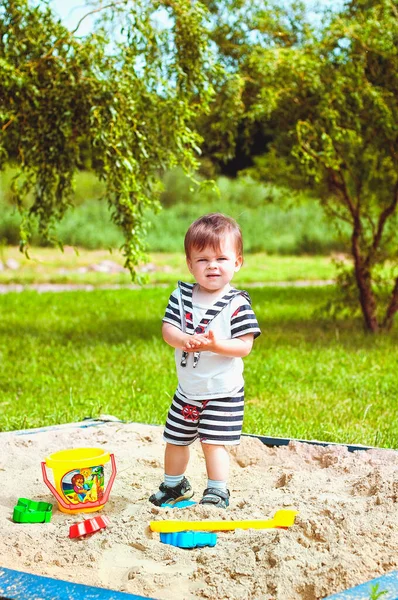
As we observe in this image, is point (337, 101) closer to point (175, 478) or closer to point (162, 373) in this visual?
point (162, 373)

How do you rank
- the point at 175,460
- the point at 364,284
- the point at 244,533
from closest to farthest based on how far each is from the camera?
the point at 244,533 < the point at 175,460 < the point at 364,284

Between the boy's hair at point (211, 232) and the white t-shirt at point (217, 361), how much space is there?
0.21 meters

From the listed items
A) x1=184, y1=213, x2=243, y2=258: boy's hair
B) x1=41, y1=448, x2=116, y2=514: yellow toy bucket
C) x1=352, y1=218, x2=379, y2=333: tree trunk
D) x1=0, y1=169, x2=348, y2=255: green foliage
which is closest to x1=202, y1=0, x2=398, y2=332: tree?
x1=352, y1=218, x2=379, y2=333: tree trunk

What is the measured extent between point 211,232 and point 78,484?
0.99m

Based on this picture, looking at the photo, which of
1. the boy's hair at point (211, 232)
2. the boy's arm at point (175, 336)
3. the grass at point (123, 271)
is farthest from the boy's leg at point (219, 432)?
the grass at point (123, 271)

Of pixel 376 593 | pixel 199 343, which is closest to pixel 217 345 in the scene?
pixel 199 343

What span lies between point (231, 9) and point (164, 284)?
6.19 m

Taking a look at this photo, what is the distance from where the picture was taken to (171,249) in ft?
55.6

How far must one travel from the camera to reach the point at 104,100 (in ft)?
18.6

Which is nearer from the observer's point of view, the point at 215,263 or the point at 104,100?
the point at 215,263

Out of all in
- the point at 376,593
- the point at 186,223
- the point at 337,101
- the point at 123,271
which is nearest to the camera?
the point at 376,593

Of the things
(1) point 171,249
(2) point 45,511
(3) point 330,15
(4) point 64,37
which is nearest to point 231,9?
(3) point 330,15

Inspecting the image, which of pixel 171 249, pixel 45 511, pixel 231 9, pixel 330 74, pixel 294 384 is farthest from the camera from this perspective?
pixel 171 249

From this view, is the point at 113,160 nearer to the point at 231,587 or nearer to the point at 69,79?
the point at 69,79
